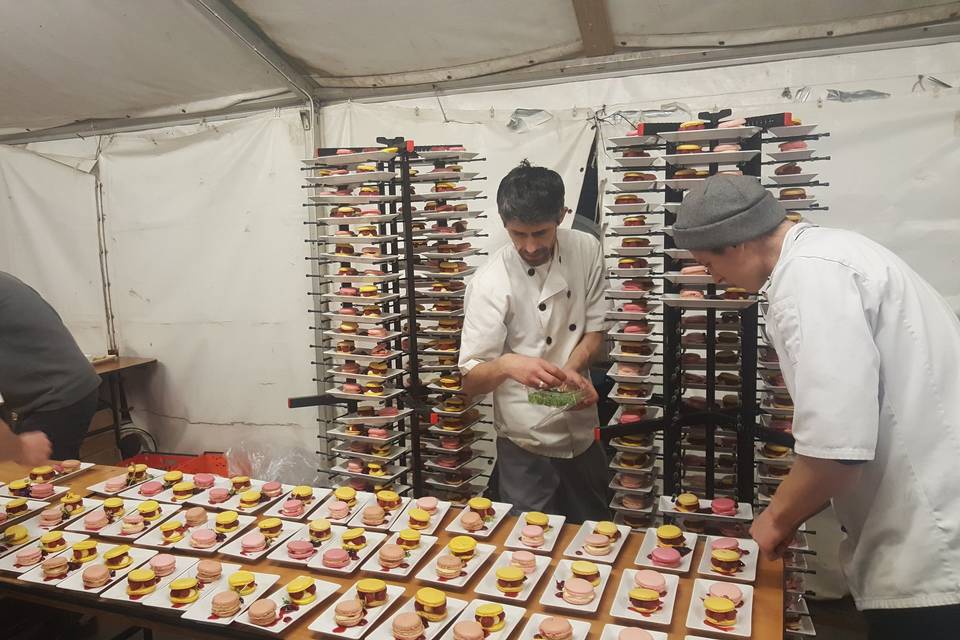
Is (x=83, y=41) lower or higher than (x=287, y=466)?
higher

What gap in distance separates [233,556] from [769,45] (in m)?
3.40

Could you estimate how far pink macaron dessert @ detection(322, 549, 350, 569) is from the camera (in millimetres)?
2004

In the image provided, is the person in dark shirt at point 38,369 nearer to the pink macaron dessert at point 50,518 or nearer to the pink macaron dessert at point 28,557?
the pink macaron dessert at point 50,518

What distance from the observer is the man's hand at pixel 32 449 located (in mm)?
2375

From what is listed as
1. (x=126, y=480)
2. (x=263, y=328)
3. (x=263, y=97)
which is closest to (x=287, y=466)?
(x=263, y=328)

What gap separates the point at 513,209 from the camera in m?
2.65

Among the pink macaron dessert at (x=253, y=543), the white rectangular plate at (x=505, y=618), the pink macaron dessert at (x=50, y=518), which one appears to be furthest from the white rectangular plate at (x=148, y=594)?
the white rectangular plate at (x=505, y=618)

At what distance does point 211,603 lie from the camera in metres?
1.83

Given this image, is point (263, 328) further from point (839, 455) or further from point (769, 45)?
point (839, 455)

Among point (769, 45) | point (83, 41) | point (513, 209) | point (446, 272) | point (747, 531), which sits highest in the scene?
point (83, 41)

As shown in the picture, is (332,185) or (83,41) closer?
(332,185)

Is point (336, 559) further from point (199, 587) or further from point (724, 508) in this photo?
point (724, 508)

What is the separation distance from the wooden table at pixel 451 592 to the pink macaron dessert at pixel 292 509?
0.96ft

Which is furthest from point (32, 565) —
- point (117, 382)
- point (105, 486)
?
point (117, 382)
